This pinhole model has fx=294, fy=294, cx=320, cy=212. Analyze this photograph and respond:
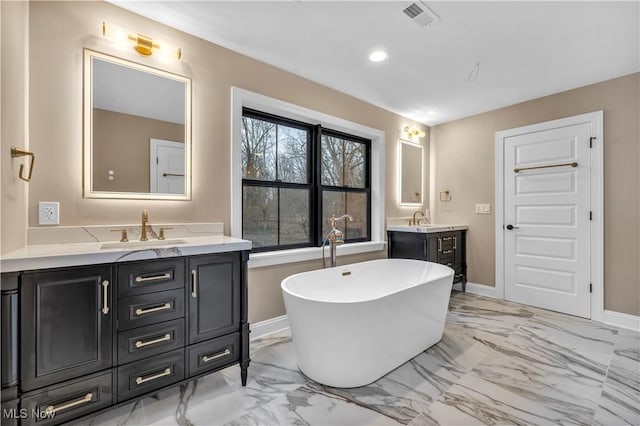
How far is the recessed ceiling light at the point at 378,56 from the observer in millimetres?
2482

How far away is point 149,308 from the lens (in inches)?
61.6

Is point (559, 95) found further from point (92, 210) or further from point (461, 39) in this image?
point (92, 210)

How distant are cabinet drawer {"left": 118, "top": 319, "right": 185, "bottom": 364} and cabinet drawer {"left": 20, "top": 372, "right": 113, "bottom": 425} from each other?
0.12 m

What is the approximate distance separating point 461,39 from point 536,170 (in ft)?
6.62

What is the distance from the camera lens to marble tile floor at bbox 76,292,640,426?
5.25ft

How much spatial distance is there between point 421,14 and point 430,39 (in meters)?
0.34

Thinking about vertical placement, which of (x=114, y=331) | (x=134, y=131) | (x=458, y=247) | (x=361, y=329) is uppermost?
(x=134, y=131)

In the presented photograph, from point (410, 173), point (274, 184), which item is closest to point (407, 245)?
point (410, 173)

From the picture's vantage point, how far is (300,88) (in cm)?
291

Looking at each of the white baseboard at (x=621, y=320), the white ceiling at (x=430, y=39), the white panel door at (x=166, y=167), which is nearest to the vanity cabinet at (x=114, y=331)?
the white panel door at (x=166, y=167)

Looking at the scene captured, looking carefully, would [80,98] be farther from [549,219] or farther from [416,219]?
[549,219]

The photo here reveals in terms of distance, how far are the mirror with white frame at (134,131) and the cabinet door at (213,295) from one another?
694 millimetres

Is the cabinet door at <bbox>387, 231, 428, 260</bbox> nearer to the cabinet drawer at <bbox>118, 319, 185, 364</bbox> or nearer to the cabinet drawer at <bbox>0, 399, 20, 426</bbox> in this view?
the cabinet drawer at <bbox>118, 319, 185, 364</bbox>

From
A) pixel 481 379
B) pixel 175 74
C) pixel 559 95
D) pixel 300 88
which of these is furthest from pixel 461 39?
pixel 481 379
